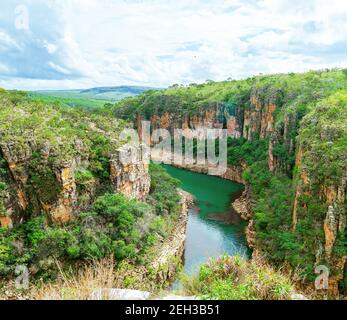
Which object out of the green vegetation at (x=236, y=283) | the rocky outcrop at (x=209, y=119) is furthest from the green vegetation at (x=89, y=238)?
the rocky outcrop at (x=209, y=119)

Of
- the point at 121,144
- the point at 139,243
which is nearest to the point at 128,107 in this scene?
the point at 121,144

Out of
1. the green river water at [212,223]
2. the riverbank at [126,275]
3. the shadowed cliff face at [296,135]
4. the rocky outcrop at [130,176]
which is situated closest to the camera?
the riverbank at [126,275]

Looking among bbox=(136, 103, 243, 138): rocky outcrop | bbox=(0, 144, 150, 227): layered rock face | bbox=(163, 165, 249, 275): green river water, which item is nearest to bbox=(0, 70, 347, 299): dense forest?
bbox=(0, 144, 150, 227): layered rock face

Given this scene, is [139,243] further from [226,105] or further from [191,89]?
[191,89]

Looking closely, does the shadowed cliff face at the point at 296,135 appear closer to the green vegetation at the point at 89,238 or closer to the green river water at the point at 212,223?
the green river water at the point at 212,223

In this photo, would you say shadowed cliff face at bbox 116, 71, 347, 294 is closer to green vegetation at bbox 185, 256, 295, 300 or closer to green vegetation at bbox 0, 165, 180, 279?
green vegetation at bbox 0, 165, 180, 279
